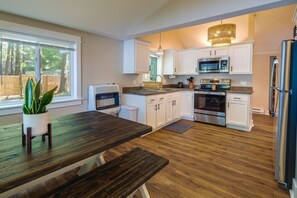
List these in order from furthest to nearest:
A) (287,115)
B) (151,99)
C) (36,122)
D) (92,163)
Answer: (151,99) → (92,163) → (287,115) → (36,122)

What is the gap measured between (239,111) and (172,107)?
1613 mm

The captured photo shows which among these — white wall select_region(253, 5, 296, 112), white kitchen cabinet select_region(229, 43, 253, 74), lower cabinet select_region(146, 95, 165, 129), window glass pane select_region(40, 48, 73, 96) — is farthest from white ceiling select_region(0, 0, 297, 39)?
white wall select_region(253, 5, 296, 112)

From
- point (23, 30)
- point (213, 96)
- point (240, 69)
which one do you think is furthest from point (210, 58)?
point (23, 30)

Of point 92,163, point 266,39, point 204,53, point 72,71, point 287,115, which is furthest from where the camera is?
point 266,39

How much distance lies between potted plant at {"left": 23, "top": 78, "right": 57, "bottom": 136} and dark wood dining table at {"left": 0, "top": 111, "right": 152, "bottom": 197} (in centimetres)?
13

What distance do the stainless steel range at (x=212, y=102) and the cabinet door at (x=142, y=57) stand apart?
1.66 meters

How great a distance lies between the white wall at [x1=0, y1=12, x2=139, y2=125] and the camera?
297 centimetres

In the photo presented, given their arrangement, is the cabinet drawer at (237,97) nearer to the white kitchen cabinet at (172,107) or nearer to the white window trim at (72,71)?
the white kitchen cabinet at (172,107)

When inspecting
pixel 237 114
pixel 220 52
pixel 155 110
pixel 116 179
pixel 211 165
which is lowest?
pixel 211 165

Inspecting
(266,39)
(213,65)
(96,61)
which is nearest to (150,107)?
(96,61)

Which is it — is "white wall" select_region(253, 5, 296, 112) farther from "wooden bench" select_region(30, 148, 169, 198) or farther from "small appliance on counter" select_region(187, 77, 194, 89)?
"wooden bench" select_region(30, 148, 169, 198)

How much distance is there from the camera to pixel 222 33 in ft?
12.2

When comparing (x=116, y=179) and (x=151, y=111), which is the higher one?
(x=151, y=111)

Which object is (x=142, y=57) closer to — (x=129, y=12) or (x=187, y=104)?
(x=129, y=12)
